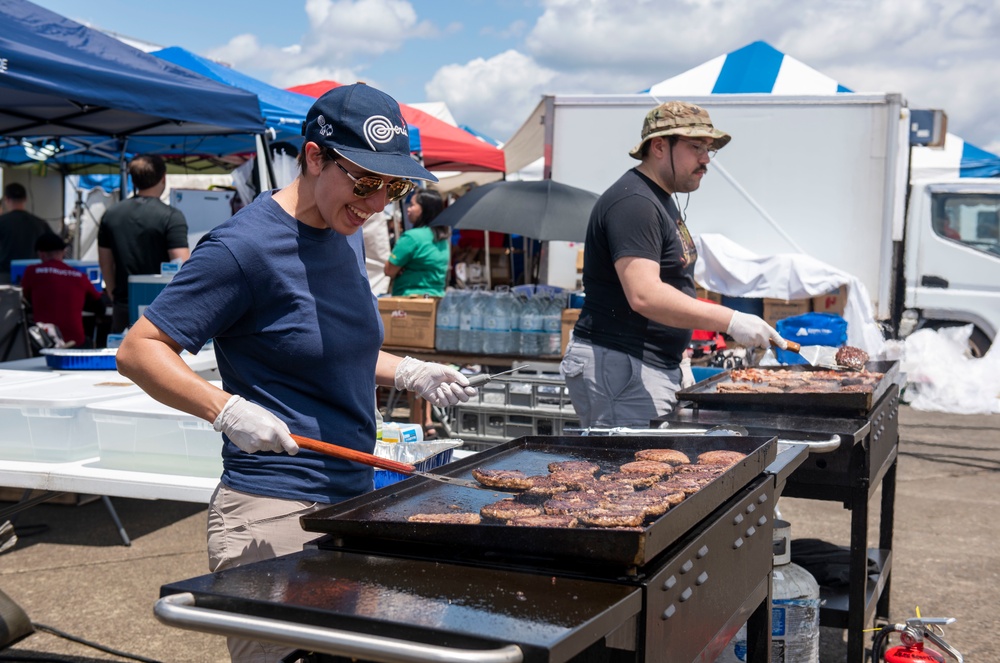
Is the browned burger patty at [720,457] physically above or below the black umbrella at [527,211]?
below

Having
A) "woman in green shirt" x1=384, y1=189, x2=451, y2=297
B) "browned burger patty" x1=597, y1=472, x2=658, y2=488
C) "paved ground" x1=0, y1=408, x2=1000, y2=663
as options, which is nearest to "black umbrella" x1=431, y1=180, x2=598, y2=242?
"woman in green shirt" x1=384, y1=189, x2=451, y2=297

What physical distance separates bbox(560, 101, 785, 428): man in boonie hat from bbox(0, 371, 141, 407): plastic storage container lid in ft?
6.22

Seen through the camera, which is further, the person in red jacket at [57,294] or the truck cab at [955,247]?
the truck cab at [955,247]

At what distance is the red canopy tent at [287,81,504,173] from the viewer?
12.2 m

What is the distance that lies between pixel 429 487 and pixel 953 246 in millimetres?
9772

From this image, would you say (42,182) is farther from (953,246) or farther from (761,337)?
(761,337)

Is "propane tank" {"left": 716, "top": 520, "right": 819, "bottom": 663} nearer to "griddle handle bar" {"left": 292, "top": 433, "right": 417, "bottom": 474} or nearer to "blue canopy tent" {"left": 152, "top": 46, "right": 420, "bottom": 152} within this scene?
"griddle handle bar" {"left": 292, "top": 433, "right": 417, "bottom": 474}

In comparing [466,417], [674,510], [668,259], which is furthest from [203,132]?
[674,510]

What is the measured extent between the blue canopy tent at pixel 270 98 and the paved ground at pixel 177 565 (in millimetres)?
3381

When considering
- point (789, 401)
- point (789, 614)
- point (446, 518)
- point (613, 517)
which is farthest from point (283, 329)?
point (789, 614)

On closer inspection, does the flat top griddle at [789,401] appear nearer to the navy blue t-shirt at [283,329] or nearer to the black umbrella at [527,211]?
the navy blue t-shirt at [283,329]

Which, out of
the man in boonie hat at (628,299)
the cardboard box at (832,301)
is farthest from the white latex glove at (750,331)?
the cardboard box at (832,301)

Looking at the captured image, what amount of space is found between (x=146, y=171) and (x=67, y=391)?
128 inches

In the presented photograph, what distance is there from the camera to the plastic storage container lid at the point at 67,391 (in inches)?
136
